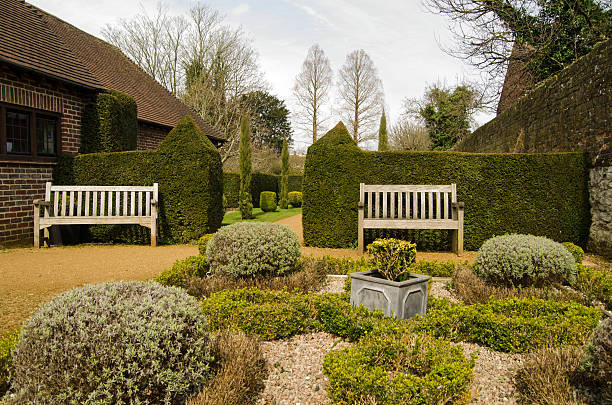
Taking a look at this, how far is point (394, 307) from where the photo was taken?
11.2ft

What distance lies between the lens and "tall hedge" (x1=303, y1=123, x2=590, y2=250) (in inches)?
298

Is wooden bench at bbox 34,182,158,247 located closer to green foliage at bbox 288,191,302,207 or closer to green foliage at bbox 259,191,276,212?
green foliage at bbox 259,191,276,212

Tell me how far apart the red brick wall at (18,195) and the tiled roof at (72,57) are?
2299 millimetres

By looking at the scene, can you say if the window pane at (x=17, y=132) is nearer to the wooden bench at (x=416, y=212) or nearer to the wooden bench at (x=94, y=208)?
the wooden bench at (x=94, y=208)

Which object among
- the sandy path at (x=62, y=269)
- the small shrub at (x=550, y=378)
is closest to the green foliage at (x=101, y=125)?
the sandy path at (x=62, y=269)

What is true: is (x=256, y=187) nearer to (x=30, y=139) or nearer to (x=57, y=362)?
(x=30, y=139)

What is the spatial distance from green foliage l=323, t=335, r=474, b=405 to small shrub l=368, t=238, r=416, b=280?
3.30ft

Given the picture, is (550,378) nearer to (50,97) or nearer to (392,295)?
(392,295)

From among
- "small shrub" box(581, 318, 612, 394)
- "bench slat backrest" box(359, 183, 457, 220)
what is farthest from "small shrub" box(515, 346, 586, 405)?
"bench slat backrest" box(359, 183, 457, 220)

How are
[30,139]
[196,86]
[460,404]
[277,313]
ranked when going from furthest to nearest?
1. [196,86]
2. [30,139]
3. [277,313]
4. [460,404]

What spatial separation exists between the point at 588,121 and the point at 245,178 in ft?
36.0

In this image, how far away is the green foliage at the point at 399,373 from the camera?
2166 millimetres

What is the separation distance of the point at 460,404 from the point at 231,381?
1.38 meters

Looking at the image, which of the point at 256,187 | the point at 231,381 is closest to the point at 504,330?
the point at 231,381
